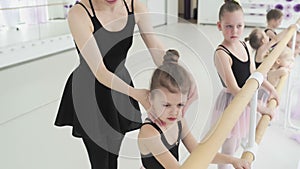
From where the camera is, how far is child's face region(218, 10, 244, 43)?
1.62 metres

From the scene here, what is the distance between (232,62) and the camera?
163 centimetres

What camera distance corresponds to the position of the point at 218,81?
1.55 metres

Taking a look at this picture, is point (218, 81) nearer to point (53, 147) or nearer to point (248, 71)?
point (248, 71)

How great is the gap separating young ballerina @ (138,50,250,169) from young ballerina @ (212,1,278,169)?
20.7 inches

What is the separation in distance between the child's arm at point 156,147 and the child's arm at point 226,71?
0.59m

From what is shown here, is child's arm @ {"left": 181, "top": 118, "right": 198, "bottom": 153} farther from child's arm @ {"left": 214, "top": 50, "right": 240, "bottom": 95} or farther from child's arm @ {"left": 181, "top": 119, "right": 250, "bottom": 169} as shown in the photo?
child's arm @ {"left": 214, "top": 50, "right": 240, "bottom": 95}

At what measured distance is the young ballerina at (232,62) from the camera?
1550 millimetres

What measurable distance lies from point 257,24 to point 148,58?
6186 millimetres

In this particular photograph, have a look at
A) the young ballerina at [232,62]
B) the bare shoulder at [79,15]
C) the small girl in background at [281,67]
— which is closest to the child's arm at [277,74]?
the small girl in background at [281,67]

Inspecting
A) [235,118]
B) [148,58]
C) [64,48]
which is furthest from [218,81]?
[64,48]

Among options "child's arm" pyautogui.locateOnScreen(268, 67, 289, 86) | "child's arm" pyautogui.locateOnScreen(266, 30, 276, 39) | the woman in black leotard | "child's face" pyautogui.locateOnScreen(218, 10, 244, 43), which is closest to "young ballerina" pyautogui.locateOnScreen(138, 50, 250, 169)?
the woman in black leotard

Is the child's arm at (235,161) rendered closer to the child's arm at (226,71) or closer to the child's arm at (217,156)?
the child's arm at (217,156)

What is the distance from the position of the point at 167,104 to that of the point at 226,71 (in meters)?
0.64

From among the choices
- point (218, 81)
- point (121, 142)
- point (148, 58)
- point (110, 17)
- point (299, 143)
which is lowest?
point (299, 143)
